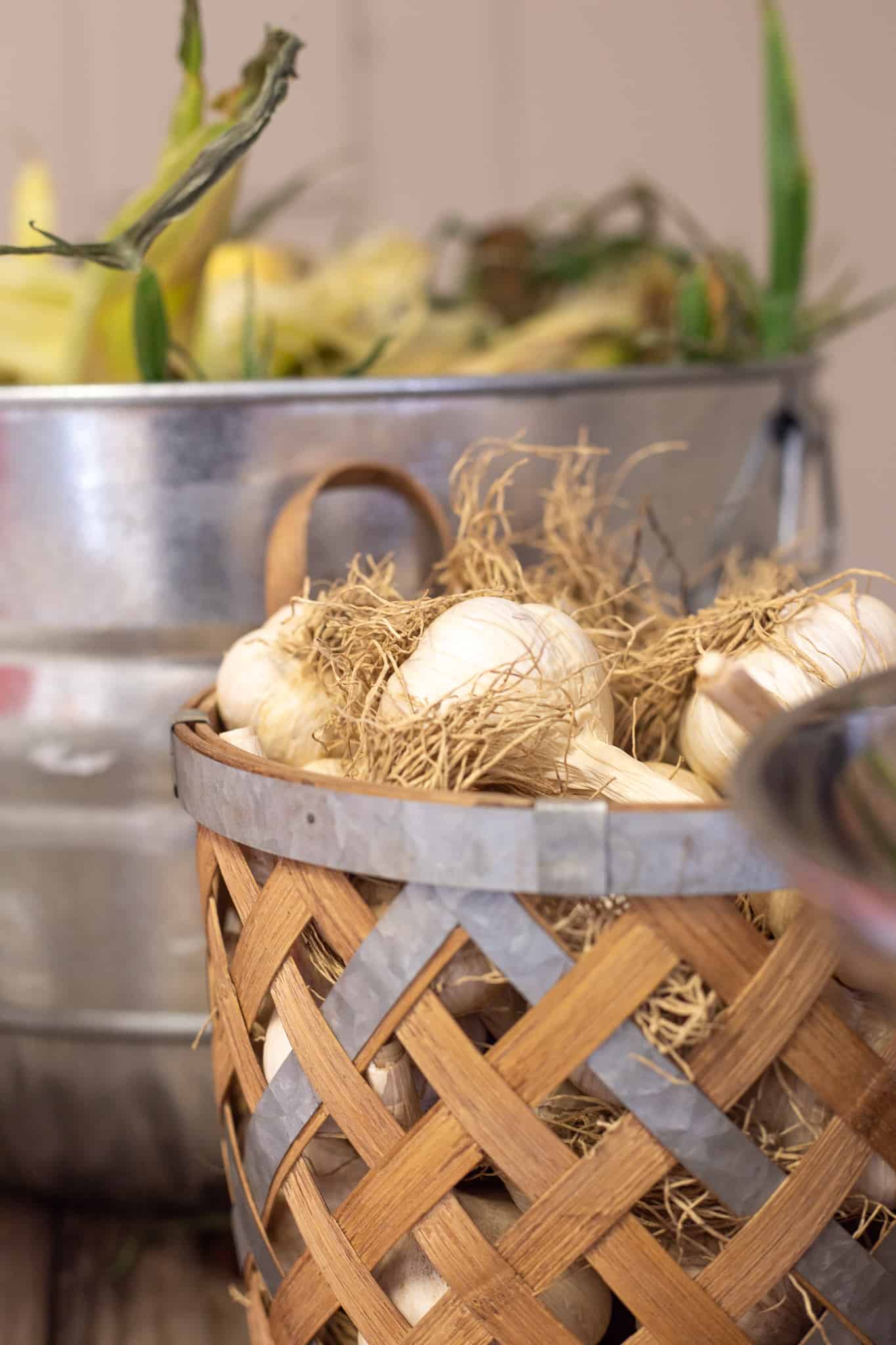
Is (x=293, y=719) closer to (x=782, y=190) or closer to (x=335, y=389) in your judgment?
(x=335, y=389)

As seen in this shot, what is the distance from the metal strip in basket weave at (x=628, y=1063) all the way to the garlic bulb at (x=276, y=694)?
0.28 ft

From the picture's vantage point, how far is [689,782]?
0.34 meters

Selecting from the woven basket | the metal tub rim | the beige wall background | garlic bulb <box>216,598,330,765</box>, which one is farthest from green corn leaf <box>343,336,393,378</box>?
the beige wall background

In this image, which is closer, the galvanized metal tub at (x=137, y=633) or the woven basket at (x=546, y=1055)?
the woven basket at (x=546, y=1055)

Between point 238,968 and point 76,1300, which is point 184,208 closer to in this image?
point 238,968

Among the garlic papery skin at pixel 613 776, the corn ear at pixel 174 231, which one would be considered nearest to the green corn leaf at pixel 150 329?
the corn ear at pixel 174 231

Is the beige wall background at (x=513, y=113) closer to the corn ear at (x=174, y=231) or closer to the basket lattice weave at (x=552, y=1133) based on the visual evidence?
the corn ear at (x=174, y=231)

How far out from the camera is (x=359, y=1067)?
0.93 feet

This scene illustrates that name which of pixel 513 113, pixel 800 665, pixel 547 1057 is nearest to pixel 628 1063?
pixel 547 1057

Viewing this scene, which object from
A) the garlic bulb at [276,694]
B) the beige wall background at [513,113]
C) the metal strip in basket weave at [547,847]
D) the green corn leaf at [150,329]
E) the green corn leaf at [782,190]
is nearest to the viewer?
the metal strip in basket weave at [547,847]

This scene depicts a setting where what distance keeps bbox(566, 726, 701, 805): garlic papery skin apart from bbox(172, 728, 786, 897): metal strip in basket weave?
0.06m

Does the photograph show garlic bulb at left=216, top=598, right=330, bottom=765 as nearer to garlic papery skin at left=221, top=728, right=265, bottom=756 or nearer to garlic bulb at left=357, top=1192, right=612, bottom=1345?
garlic papery skin at left=221, top=728, right=265, bottom=756

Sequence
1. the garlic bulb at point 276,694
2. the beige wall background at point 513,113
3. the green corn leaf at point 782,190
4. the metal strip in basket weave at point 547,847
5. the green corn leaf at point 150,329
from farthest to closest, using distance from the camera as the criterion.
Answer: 1. the beige wall background at point 513,113
2. the green corn leaf at point 782,190
3. the green corn leaf at point 150,329
4. the garlic bulb at point 276,694
5. the metal strip in basket weave at point 547,847

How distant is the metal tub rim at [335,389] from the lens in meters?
0.44
